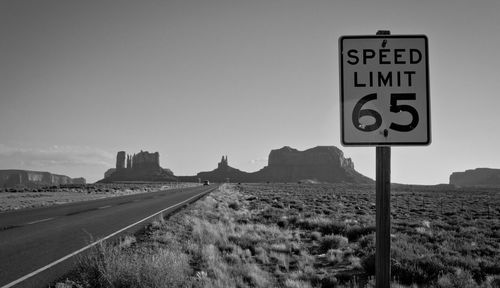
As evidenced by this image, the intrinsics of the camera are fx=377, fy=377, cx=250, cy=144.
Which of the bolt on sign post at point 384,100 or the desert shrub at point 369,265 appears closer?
the bolt on sign post at point 384,100

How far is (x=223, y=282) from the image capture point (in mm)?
6512

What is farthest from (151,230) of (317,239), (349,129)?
(349,129)

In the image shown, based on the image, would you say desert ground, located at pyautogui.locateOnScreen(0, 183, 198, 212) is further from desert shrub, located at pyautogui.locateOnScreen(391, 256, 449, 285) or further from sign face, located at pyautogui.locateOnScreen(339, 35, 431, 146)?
sign face, located at pyautogui.locateOnScreen(339, 35, 431, 146)

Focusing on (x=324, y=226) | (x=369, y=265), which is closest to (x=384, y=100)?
(x=369, y=265)

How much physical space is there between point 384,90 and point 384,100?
0.08 metres

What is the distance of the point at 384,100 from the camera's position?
2873mm

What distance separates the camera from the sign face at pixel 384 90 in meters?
2.83

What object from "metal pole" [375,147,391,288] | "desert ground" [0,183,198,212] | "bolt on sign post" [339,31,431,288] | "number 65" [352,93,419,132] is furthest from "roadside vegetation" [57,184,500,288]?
"desert ground" [0,183,198,212]

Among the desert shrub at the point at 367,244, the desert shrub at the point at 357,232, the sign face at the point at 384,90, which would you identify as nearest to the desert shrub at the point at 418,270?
the desert shrub at the point at 367,244

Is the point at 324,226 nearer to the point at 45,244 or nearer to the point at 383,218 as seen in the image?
the point at 45,244

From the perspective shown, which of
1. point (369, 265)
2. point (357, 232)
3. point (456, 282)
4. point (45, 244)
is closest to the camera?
point (456, 282)

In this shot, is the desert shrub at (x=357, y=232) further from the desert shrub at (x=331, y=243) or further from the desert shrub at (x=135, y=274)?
the desert shrub at (x=135, y=274)

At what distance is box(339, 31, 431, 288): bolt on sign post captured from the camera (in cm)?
284

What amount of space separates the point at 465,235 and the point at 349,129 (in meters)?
13.7
